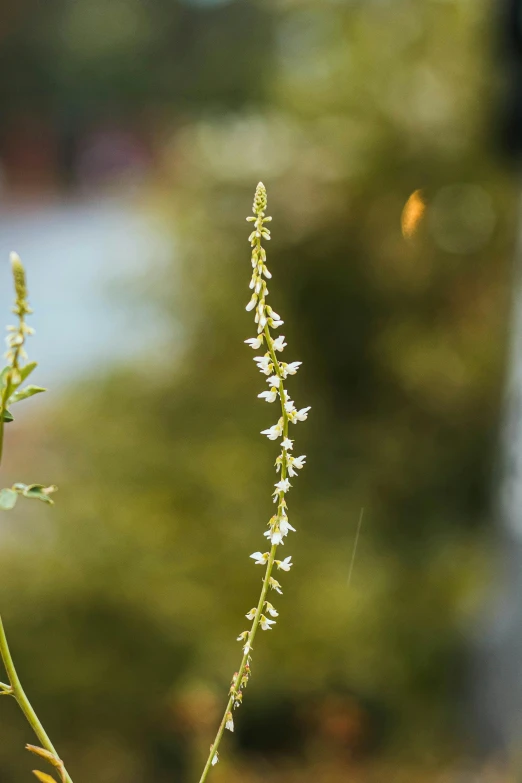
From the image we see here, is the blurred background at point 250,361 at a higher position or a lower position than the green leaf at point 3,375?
higher

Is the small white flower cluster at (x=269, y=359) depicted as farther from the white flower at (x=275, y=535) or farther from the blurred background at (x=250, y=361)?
the blurred background at (x=250, y=361)

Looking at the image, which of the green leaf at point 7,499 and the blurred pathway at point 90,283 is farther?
the blurred pathway at point 90,283

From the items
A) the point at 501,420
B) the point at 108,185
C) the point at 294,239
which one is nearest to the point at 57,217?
the point at 108,185

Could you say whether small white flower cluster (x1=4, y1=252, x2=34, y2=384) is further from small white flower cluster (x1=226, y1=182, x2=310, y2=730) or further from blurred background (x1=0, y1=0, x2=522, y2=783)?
blurred background (x1=0, y1=0, x2=522, y2=783)

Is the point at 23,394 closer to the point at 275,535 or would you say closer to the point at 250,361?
the point at 275,535

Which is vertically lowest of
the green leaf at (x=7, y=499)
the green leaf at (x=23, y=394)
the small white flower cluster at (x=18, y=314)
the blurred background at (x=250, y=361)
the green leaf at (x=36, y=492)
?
the green leaf at (x=7, y=499)

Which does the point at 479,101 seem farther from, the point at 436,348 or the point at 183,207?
the point at 183,207

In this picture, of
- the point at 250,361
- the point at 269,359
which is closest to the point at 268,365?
the point at 269,359

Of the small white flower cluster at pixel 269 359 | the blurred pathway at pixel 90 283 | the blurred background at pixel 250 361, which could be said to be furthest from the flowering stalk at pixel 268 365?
the blurred pathway at pixel 90 283

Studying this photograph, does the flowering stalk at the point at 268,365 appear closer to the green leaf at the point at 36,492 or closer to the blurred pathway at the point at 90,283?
the green leaf at the point at 36,492
